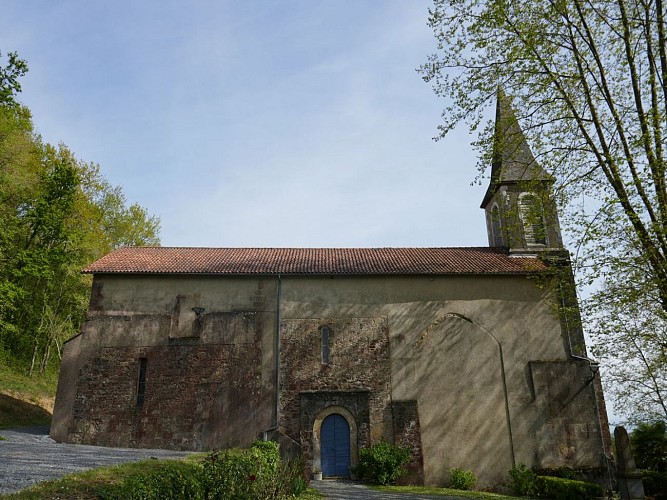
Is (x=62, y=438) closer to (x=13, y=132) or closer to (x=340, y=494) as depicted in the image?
(x=340, y=494)

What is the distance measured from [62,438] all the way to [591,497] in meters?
17.8

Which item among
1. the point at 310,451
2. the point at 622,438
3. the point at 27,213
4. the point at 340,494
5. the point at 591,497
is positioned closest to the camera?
the point at 622,438

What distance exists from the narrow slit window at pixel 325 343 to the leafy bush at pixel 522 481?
7574 millimetres

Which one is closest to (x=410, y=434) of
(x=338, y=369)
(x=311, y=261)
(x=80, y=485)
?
(x=338, y=369)

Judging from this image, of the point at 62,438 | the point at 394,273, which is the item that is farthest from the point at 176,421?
the point at 394,273

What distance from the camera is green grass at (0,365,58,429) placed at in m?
21.8

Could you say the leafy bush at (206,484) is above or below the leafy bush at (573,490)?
above

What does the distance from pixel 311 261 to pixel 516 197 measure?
982 cm

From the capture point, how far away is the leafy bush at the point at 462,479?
55.6 feet

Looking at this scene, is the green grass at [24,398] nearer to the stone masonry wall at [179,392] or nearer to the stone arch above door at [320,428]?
the stone masonry wall at [179,392]

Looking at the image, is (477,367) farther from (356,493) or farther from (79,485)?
(79,485)

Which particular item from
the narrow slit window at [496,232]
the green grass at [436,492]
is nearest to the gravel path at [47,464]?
the green grass at [436,492]

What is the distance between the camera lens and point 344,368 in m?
18.7

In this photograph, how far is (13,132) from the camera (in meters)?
23.5
